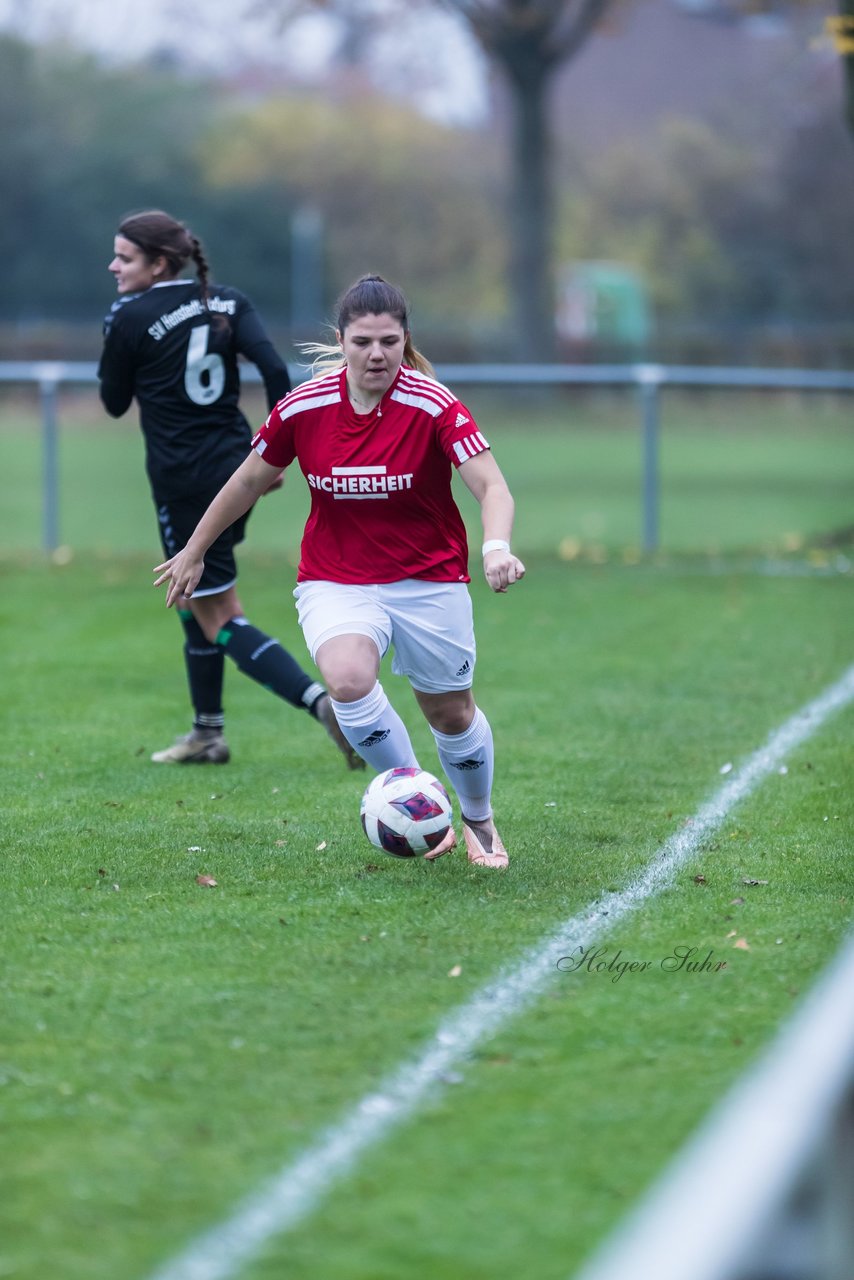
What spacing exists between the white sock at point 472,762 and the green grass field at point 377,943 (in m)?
0.21

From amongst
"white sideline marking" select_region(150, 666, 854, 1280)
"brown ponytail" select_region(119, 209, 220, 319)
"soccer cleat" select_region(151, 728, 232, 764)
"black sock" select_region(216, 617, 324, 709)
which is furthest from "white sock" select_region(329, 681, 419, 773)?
"brown ponytail" select_region(119, 209, 220, 319)

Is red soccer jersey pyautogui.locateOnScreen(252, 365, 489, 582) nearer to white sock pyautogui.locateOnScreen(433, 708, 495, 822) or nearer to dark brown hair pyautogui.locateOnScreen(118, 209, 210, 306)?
white sock pyautogui.locateOnScreen(433, 708, 495, 822)

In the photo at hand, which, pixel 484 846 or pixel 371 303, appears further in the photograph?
pixel 484 846

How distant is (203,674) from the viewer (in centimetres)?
693

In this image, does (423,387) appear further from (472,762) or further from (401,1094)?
(401,1094)

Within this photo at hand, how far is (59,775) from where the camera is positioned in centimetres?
659

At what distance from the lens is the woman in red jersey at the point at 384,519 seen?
4969 mm

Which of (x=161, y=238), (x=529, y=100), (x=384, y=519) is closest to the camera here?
(x=384, y=519)

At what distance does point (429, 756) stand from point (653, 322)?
156 feet

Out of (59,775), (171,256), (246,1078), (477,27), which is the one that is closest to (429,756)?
(59,775)

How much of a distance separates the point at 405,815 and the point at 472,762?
1.19ft

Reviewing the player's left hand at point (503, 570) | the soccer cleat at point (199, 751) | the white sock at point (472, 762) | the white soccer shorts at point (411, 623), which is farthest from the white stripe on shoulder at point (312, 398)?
the soccer cleat at point (199, 751)

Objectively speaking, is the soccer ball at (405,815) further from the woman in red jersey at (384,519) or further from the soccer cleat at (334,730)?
the soccer cleat at (334,730)

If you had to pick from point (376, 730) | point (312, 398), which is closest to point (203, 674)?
point (376, 730)
